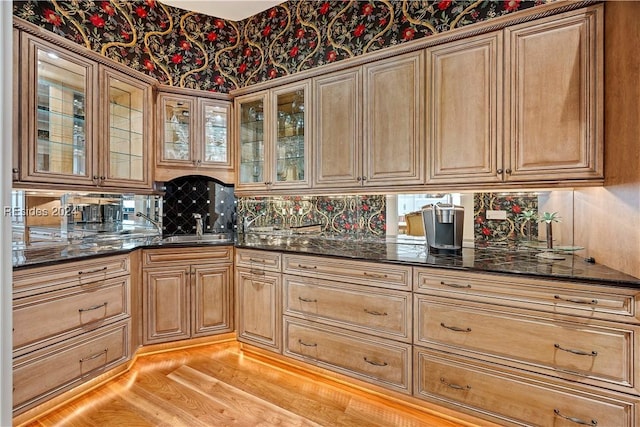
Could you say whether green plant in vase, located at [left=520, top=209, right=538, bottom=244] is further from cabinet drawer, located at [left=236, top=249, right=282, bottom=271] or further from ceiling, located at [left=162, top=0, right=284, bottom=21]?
ceiling, located at [left=162, top=0, right=284, bottom=21]

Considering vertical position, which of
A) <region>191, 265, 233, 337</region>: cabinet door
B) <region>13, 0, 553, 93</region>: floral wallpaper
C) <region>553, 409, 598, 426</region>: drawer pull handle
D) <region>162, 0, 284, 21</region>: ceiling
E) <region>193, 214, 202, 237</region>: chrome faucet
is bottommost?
<region>553, 409, 598, 426</region>: drawer pull handle

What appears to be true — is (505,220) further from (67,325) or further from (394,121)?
(67,325)

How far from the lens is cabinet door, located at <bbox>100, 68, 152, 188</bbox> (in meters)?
2.76

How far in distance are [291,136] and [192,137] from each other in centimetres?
101

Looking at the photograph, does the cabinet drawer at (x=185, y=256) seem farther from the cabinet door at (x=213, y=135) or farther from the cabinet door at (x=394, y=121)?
the cabinet door at (x=394, y=121)

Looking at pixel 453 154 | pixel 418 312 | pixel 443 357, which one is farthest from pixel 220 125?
pixel 443 357

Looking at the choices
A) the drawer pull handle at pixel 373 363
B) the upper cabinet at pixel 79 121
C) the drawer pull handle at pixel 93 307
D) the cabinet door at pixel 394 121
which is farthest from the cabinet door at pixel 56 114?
the drawer pull handle at pixel 373 363

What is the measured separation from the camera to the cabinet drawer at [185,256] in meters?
2.80

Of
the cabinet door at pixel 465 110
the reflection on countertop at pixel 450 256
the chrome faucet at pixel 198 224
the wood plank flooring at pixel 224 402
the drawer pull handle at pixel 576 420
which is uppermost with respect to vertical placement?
the cabinet door at pixel 465 110

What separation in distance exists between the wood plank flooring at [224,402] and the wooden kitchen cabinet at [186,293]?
0.97 feet

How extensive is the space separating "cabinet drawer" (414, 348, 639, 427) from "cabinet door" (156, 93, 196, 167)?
A: 266 centimetres

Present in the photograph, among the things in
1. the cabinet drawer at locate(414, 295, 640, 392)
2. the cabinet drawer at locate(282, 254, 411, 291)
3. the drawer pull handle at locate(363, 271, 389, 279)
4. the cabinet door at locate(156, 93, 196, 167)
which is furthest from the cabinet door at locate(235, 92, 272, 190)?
the cabinet drawer at locate(414, 295, 640, 392)

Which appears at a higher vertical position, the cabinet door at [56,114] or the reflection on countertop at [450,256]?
the cabinet door at [56,114]

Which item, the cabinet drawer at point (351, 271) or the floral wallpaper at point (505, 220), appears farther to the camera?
the floral wallpaper at point (505, 220)
